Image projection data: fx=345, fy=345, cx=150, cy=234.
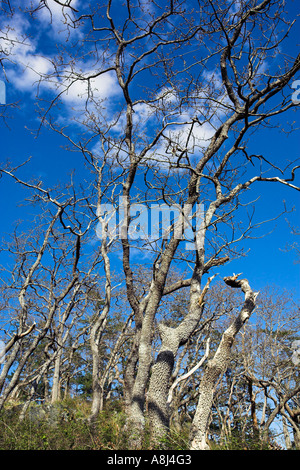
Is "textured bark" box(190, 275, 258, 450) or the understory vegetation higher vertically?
"textured bark" box(190, 275, 258, 450)

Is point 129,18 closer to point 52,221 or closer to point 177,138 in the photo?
point 177,138

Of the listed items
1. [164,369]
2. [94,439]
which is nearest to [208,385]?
[164,369]

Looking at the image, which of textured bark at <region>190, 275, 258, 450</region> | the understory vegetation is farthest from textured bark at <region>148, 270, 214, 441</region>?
textured bark at <region>190, 275, 258, 450</region>

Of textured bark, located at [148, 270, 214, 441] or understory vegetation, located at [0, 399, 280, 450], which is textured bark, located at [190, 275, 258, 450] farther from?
textured bark, located at [148, 270, 214, 441]

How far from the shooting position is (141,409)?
624 cm

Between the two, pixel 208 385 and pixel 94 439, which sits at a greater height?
pixel 208 385

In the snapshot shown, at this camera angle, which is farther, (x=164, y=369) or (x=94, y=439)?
(x=94, y=439)

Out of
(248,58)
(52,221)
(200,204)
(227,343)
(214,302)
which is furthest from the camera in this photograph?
(214,302)

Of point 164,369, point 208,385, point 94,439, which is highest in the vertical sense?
point 164,369

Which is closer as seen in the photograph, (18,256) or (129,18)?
(129,18)

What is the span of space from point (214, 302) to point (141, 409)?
438 inches

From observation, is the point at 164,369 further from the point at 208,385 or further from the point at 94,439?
the point at 94,439

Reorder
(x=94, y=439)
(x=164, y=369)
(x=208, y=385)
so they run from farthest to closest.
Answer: (x=94, y=439) < (x=164, y=369) < (x=208, y=385)
